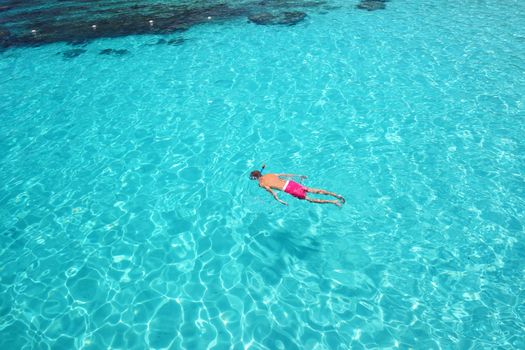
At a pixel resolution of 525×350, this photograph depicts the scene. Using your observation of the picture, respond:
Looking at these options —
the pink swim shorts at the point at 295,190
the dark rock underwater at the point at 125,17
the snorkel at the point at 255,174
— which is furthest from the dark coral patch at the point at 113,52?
the pink swim shorts at the point at 295,190

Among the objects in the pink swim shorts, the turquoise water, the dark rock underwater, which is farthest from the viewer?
the dark rock underwater

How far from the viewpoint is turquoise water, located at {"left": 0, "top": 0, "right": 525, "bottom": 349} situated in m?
6.64

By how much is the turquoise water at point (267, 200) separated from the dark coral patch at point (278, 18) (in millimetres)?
3783

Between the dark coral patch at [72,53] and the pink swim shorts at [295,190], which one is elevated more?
the dark coral patch at [72,53]

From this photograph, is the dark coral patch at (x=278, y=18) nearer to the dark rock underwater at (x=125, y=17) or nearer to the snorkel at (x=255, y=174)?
the dark rock underwater at (x=125, y=17)

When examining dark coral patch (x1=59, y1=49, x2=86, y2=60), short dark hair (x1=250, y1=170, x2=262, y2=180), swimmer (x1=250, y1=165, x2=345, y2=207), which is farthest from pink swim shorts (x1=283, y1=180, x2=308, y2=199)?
dark coral patch (x1=59, y1=49, x2=86, y2=60)

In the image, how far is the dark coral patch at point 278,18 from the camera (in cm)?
1883

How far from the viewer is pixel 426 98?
12.3 meters

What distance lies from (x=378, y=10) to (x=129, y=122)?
15.8 metres

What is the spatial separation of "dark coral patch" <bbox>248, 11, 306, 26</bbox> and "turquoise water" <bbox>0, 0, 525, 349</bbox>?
Answer: 3.78 meters

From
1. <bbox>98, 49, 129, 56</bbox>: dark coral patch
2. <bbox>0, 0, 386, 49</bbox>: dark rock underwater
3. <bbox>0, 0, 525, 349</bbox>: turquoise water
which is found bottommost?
<bbox>0, 0, 525, 349</bbox>: turquoise water

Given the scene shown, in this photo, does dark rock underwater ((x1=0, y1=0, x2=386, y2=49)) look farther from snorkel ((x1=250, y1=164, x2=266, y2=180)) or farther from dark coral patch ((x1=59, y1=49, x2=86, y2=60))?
snorkel ((x1=250, y1=164, x2=266, y2=180))

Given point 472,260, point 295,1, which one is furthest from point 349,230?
point 295,1

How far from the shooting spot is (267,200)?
9.04 m
